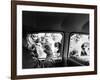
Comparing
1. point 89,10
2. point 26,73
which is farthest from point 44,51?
point 89,10

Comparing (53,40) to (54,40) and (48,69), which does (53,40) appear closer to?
(54,40)

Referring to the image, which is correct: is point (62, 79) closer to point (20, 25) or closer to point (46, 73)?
point (46, 73)

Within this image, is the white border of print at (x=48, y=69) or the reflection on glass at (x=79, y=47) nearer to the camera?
the white border of print at (x=48, y=69)

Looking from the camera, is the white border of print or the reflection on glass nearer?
the white border of print

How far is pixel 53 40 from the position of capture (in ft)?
4.64

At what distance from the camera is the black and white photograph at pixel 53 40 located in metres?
1.34

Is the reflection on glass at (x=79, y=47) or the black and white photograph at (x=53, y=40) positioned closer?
the black and white photograph at (x=53, y=40)

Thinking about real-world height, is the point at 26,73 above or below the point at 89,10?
below

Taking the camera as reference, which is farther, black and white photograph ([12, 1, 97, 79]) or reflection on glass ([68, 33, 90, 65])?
reflection on glass ([68, 33, 90, 65])

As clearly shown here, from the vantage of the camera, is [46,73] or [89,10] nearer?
[46,73]

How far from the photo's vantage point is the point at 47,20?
1.40 metres

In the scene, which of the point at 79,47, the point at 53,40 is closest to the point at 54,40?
the point at 53,40

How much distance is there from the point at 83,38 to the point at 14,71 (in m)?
0.66

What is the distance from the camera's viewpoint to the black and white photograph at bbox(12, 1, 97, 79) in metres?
1.34
